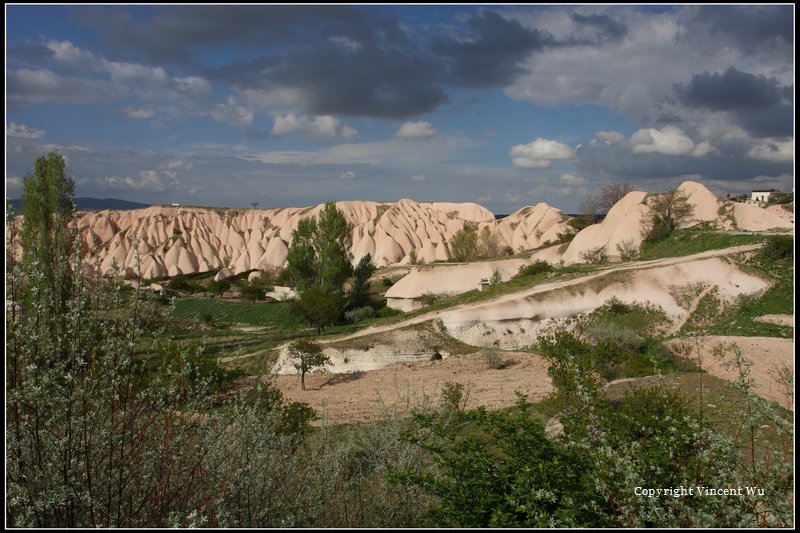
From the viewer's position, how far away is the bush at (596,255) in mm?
39469

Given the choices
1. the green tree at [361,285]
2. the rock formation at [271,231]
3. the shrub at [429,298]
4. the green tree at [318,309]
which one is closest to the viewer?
the green tree at [318,309]

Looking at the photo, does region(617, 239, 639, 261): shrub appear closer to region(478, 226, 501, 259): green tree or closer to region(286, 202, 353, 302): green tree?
region(478, 226, 501, 259): green tree

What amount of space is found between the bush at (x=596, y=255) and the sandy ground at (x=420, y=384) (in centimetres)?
1928

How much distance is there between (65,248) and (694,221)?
41590 mm

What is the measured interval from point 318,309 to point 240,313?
14900 mm

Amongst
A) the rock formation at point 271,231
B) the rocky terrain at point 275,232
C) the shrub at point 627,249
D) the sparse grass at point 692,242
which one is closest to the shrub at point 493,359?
the sparse grass at point 692,242

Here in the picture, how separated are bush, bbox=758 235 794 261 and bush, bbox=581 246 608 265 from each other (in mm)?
13602

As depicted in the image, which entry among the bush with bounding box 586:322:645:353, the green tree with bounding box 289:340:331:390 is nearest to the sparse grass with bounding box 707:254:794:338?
the bush with bounding box 586:322:645:353

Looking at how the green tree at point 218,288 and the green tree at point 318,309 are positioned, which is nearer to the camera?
the green tree at point 318,309

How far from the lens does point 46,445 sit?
12.2ft

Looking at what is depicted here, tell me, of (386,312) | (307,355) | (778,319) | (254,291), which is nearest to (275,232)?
(254,291)

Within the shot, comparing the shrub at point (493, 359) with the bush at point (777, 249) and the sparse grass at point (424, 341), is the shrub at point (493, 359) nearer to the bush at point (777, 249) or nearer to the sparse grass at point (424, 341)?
the sparse grass at point (424, 341)

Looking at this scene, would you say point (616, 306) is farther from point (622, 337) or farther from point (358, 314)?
point (358, 314)

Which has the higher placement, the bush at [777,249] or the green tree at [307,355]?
the bush at [777,249]
